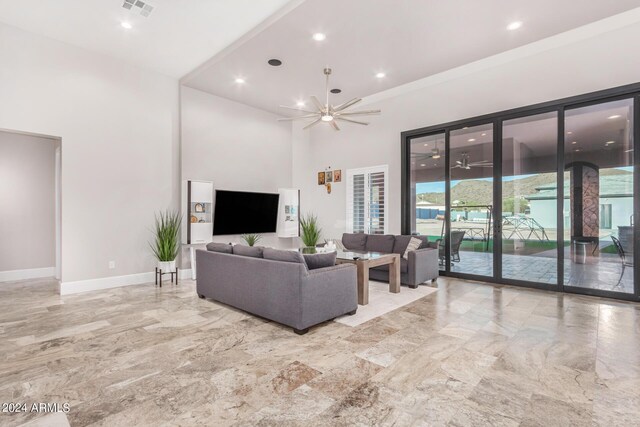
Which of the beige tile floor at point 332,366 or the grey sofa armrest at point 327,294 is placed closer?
the beige tile floor at point 332,366

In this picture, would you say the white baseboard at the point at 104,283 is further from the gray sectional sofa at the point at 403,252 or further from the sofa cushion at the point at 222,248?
the gray sectional sofa at the point at 403,252

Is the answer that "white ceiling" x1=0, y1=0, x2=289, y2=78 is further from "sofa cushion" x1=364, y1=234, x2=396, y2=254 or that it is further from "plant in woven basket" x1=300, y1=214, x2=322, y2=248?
"plant in woven basket" x1=300, y1=214, x2=322, y2=248

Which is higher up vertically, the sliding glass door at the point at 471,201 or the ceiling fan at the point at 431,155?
the ceiling fan at the point at 431,155

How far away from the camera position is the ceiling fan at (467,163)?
19.0 feet

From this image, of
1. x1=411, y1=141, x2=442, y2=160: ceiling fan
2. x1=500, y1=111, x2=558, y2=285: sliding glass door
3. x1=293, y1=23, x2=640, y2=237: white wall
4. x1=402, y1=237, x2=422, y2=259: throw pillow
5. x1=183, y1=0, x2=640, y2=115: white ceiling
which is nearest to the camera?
x1=183, y1=0, x2=640, y2=115: white ceiling

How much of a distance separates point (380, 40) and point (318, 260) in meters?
3.40

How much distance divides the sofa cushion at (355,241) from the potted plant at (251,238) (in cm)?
204

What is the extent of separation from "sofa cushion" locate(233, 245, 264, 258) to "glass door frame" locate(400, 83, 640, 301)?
373 centimetres

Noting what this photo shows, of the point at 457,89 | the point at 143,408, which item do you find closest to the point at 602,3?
the point at 457,89

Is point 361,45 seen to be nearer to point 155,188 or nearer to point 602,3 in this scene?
point 602,3

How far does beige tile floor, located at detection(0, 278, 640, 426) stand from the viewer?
6.60 feet

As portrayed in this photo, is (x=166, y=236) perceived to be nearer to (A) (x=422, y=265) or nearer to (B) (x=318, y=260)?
(B) (x=318, y=260)

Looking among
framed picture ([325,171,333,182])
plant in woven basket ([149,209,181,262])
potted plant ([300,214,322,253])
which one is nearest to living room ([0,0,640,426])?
plant in woven basket ([149,209,181,262])

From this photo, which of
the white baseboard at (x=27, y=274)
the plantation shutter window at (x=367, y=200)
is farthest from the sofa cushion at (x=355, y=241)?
the white baseboard at (x=27, y=274)
